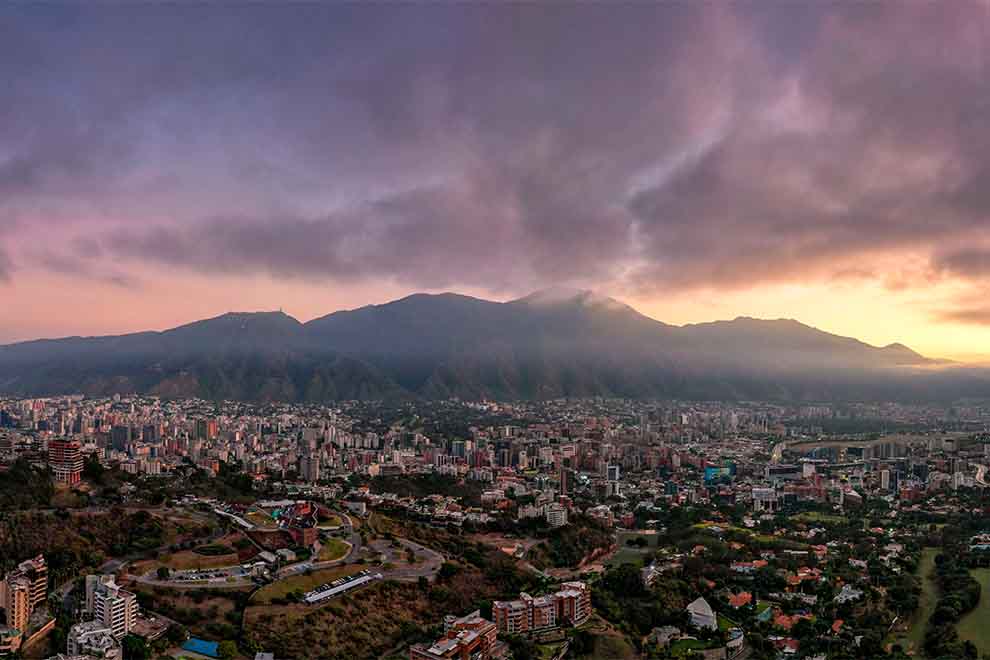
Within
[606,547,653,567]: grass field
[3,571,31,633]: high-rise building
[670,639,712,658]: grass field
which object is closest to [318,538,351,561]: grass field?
[3,571,31,633]: high-rise building

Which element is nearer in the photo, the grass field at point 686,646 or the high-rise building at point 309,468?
the grass field at point 686,646

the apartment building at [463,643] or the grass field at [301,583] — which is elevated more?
the grass field at [301,583]

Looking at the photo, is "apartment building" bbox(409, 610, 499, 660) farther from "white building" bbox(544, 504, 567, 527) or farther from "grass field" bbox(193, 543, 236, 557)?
"white building" bbox(544, 504, 567, 527)

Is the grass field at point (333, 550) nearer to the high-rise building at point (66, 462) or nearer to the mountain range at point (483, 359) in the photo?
the high-rise building at point (66, 462)

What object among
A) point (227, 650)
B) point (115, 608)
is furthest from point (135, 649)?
point (227, 650)

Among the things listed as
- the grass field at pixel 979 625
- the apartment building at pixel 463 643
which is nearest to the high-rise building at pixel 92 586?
the apartment building at pixel 463 643

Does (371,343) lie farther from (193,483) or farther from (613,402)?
(193,483)
